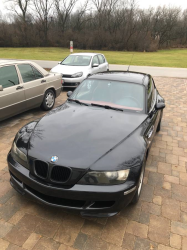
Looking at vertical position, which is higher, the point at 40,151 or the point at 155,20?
the point at 155,20

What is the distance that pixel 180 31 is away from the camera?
57.9 meters

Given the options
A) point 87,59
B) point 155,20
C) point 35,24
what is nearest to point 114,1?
point 155,20

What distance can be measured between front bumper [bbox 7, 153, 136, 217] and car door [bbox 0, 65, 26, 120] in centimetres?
291

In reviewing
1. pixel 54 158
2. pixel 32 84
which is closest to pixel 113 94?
pixel 54 158

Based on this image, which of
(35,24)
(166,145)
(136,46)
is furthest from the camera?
(35,24)

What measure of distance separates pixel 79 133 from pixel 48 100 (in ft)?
13.0

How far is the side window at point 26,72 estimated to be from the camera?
535 centimetres

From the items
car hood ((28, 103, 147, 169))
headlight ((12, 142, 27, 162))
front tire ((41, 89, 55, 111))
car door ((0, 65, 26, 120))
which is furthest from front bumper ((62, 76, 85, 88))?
headlight ((12, 142, 27, 162))

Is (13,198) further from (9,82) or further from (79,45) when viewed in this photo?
(79,45)

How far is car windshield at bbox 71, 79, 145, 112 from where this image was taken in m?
3.58

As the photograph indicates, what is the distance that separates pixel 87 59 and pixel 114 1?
6023 centimetres

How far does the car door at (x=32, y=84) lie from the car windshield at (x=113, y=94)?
2034 millimetres

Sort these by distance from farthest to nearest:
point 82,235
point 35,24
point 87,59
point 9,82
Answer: point 35,24, point 87,59, point 9,82, point 82,235

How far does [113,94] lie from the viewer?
3.75m
